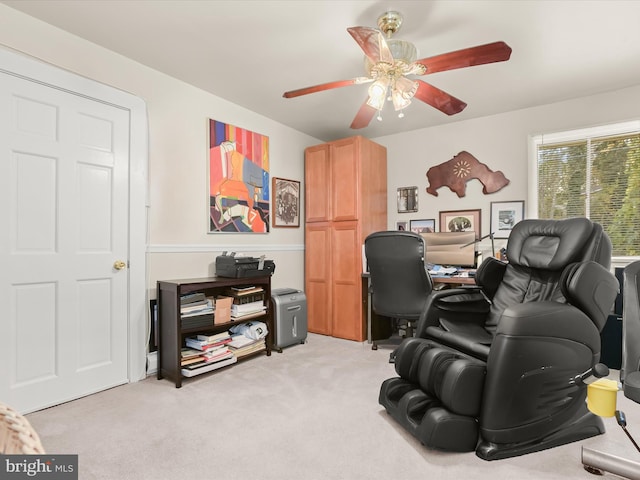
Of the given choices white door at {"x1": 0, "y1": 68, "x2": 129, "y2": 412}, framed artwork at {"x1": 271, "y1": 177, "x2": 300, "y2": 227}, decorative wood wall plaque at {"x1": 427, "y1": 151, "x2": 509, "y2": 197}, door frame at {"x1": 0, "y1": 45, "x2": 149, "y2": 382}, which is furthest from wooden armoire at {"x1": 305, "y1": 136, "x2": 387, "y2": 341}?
white door at {"x1": 0, "y1": 68, "x2": 129, "y2": 412}

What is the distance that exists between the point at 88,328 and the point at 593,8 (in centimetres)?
389

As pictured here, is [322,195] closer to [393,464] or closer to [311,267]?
[311,267]

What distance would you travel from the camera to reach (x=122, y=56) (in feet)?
8.91

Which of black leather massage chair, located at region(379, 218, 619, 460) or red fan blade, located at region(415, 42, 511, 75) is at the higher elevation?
red fan blade, located at region(415, 42, 511, 75)

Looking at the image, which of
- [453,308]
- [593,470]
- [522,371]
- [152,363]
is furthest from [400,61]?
[152,363]

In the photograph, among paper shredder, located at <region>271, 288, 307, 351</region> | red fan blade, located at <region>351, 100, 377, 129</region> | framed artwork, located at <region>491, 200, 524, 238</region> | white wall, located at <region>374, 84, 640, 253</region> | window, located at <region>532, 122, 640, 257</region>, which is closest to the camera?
red fan blade, located at <region>351, 100, 377, 129</region>

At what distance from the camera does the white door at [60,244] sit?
2.18 meters

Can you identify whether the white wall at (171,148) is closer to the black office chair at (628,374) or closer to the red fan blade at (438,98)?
the red fan blade at (438,98)

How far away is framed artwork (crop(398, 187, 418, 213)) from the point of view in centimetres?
438

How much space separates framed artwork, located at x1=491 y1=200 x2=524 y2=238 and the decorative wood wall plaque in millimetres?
201

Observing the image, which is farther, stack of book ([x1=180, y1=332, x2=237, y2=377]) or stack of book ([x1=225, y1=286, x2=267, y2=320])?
stack of book ([x1=225, y1=286, x2=267, y2=320])

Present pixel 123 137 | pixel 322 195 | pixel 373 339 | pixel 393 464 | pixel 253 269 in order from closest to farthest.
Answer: pixel 393 464
pixel 123 137
pixel 253 269
pixel 373 339
pixel 322 195

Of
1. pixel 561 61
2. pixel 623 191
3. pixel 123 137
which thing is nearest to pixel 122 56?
pixel 123 137

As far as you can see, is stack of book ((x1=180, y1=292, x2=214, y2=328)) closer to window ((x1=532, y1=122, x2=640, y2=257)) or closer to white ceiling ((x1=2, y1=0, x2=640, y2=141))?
white ceiling ((x1=2, y1=0, x2=640, y2=141))
